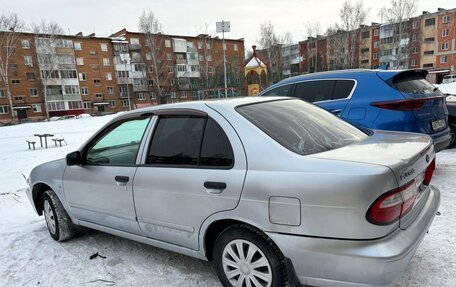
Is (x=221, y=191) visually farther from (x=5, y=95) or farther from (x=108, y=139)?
(x=5, y=95)

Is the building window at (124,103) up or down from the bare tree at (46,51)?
down

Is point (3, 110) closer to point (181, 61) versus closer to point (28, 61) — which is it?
point (28, 61)

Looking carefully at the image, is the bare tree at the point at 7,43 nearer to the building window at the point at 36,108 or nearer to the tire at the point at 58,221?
the building window at the point at 36,108

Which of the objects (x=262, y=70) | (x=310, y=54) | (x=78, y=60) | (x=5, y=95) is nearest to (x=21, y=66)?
(x=5, y=95)

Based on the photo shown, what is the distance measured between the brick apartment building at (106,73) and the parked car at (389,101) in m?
40.6

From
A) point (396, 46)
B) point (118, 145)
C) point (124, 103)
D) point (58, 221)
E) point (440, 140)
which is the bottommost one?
point (124, 103)

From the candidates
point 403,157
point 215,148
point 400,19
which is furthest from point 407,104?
point 400,19

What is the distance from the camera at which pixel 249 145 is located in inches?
91.6

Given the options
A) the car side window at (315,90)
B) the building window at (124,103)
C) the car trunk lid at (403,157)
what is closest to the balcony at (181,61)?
the building window at (124,103)

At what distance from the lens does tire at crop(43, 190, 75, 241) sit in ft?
12.8

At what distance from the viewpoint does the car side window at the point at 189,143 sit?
2498 mm

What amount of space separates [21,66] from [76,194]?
59.2 m

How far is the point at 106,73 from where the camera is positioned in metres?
59.6

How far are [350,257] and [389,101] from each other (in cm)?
327
